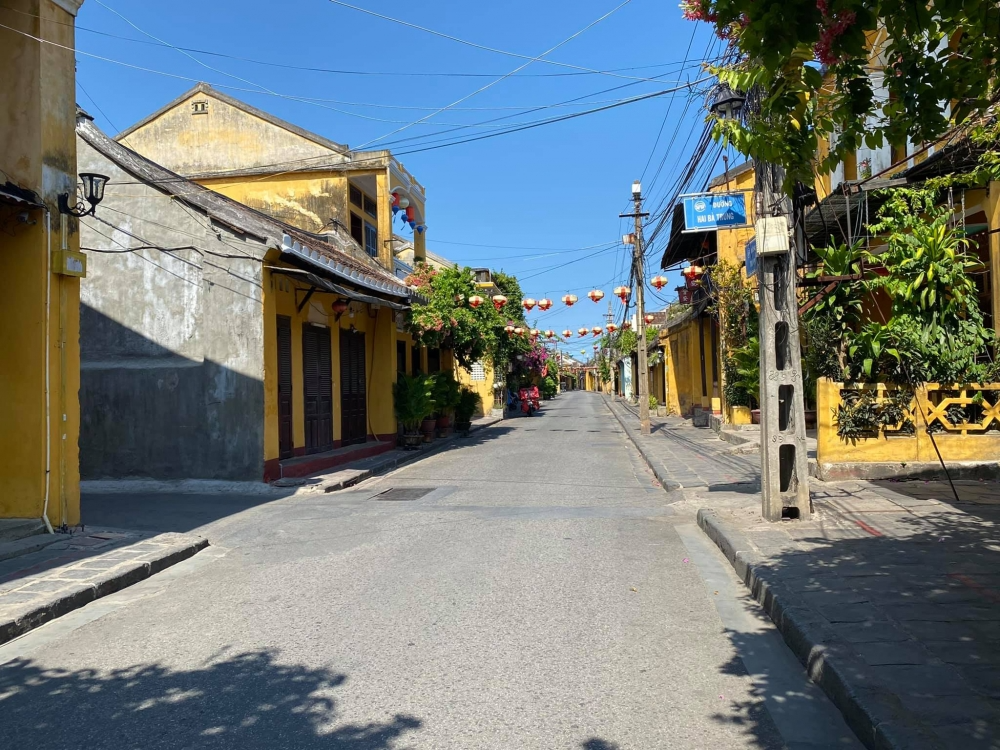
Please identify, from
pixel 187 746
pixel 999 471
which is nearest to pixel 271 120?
pixel 999 471

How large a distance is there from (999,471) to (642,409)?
14.5 meters

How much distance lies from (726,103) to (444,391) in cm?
1234

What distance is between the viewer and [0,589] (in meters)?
6.10

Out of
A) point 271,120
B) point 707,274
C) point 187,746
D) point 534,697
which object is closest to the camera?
point 187,746

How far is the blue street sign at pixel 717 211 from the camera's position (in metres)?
8.55

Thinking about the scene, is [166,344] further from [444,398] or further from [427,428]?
[427,428]

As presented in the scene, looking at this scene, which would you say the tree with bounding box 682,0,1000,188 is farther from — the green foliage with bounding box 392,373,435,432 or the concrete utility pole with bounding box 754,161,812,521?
the green foliage with bounding box 392,373,435,432

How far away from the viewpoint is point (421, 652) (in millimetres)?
4699

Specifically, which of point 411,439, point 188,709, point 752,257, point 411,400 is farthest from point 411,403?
point 188,709

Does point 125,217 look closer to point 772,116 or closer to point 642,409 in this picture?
point 772,116

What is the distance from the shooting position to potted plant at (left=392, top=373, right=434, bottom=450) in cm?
1906

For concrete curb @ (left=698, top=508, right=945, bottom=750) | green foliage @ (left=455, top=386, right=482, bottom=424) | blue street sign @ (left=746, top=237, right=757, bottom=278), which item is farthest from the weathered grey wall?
green foliage @ (left=455, top=386, right=482, bottom=424)

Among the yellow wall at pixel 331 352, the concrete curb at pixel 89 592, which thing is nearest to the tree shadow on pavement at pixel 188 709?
the concrete curb at pixel 89 592

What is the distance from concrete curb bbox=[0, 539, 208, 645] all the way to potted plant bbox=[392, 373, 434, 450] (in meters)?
11.0
